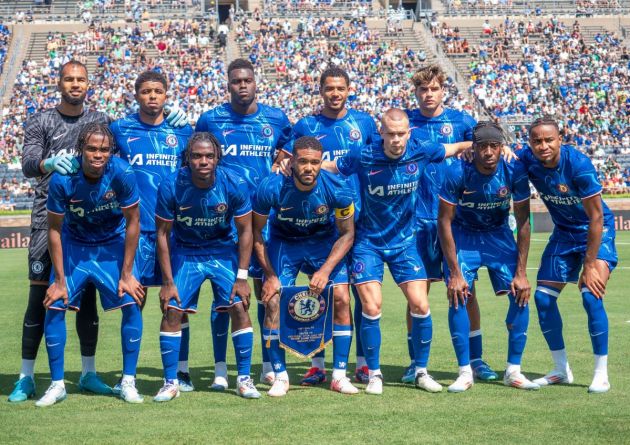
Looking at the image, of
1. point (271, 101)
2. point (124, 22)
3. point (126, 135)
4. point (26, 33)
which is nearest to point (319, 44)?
point (271, 101)

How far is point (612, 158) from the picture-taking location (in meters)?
35.8

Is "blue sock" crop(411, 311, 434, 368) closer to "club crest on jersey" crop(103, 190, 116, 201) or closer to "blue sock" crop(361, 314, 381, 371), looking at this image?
"blue sock" crop(361, 314, 381, 371)

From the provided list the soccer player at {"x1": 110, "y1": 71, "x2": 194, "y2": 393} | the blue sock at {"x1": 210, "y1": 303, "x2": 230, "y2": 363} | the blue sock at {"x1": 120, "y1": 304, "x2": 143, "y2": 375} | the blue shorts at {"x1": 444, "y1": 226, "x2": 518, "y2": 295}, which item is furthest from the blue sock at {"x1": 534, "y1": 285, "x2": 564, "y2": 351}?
the blue sock at {"x1": 120, "y1": 304, "x2": 143, "y2": 375}

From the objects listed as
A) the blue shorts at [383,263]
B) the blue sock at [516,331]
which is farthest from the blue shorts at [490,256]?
the blue shorts at [383,263]

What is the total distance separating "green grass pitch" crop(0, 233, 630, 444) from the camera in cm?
630

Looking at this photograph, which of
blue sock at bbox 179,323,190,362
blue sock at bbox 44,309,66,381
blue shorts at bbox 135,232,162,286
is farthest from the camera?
blue sock at bbox 179,323,190,362

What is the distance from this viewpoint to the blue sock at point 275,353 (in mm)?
7965

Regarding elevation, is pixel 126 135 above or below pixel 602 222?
above

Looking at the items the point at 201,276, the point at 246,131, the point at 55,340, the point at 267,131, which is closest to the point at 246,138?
the point at 246,131

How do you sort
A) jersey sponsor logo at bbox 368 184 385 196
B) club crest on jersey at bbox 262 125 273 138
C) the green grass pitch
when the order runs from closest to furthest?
1. the green grass pitch
2. jersey sponsor logo at bbox 368 184 385 196
3. club crest on jersey at bbox 262 125 273 138

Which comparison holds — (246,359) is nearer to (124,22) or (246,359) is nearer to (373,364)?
(373,364)

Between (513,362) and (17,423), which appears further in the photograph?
(513,362)

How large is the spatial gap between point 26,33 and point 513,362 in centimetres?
4260

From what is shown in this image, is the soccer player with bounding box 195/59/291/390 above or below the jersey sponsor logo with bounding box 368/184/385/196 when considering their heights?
above
